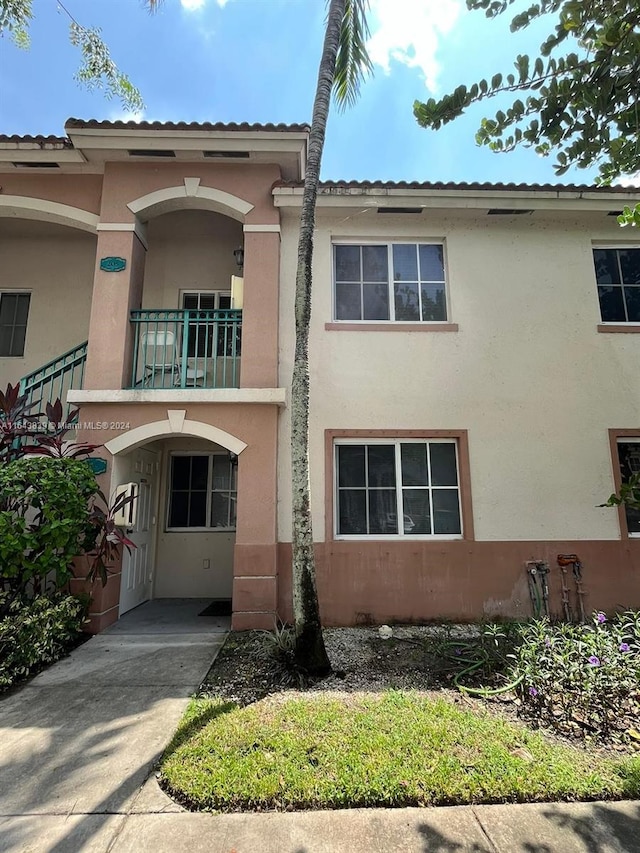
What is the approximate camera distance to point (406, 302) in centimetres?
772

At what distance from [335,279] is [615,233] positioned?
5087 millimetres

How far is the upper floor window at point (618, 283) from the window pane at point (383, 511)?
495 centimetres

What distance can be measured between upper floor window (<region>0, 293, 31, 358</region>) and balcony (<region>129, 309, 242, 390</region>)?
10.9 ft

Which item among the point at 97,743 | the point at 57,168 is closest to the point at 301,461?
the point at 97,743

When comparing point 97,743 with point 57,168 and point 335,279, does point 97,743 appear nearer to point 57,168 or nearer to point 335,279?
point 335,279

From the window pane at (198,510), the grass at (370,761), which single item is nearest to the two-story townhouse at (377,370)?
the window pane at (198,510)

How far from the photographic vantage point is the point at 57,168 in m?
7.61

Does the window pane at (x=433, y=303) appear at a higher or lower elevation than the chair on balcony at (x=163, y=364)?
higher

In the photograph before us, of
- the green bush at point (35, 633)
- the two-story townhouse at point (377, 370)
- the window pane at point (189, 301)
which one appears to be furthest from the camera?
the window pane at point (189, 301)

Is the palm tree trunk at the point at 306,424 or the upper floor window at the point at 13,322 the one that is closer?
the palm tree trunk at the point at 306,424

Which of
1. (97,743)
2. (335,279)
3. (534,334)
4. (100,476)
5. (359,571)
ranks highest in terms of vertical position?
(335,279)

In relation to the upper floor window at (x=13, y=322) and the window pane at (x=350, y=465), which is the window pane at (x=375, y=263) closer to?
the window pane at (x=350, y=465)

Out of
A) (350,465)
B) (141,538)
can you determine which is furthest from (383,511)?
(141,538)

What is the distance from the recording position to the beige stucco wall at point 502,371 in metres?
7.06
